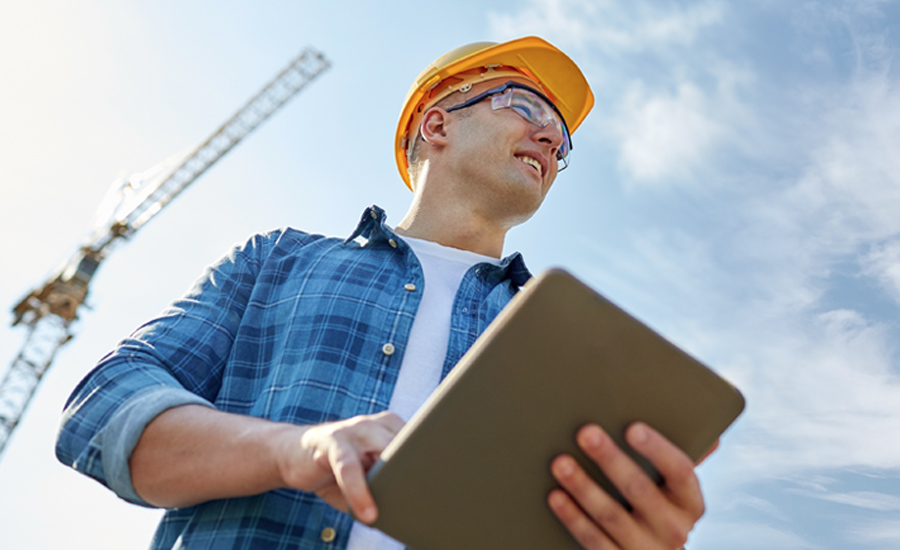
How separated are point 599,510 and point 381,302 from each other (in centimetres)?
147

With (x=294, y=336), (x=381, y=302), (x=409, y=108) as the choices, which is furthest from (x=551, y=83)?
(x=294, y=336)

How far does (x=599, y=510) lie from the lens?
4.48 ft

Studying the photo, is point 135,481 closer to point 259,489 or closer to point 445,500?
point 259,489

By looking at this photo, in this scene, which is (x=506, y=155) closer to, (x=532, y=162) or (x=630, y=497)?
(x=532, y=162)

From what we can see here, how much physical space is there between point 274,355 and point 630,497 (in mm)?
1576

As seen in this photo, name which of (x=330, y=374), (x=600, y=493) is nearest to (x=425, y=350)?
(x=330, y=374)

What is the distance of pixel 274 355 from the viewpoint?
8.43 ft

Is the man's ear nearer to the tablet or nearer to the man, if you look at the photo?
the man

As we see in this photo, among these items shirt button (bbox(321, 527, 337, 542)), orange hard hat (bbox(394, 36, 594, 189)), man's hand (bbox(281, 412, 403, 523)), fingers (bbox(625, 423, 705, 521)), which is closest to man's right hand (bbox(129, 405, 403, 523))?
man's hand (bbox(281, 412, 403, 523))

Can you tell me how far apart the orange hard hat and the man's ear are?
0.12 metres

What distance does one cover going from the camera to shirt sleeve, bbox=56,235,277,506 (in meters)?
1.95

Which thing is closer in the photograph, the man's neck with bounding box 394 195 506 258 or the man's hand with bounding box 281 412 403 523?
the man's hand with bounding box 281 412 403 523

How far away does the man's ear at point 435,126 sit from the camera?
423 cm

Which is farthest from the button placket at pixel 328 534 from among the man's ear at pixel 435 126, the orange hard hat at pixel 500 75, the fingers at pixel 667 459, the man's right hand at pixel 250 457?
the orange hard hat at pixel 500 75
